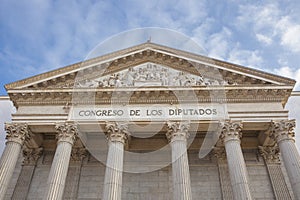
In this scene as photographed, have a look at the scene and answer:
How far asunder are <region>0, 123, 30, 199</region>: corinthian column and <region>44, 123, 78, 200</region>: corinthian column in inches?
76.3

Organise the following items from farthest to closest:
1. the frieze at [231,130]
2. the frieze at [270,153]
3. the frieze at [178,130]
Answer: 1. the frieze at [270,153]
2. the frieze at [178,130]
3. the frieze at [231,130]

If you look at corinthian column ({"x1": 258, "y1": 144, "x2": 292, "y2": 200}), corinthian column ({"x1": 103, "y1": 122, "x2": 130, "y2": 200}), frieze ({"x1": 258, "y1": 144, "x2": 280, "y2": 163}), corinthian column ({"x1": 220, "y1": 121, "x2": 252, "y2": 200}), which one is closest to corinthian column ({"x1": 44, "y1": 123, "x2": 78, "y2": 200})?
corinthian column ({"x1": 103, "y1": 122, "x2": 130, "y2": 200})

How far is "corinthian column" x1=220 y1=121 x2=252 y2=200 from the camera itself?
45.0ft

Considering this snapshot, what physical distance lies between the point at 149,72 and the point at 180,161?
639cm

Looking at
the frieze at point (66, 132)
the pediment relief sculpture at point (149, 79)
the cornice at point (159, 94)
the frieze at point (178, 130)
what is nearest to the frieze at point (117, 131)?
the cornice at point (159, 94)

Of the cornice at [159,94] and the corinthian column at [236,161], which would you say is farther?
the cornice at [159,94]

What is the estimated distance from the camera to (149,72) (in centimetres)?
1873

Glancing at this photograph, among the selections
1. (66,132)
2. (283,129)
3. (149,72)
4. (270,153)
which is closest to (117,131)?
(66,132)

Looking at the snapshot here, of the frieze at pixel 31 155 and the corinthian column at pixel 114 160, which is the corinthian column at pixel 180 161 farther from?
the frieze at pixel 31 155

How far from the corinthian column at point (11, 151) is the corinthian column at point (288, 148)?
Answer: 13478 mm

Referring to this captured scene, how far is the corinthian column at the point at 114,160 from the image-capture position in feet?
45.6

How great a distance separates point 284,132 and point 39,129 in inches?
527

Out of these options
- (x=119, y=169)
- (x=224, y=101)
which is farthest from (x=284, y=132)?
(x=119, y=169)

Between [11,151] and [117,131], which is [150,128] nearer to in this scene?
[117,131]
